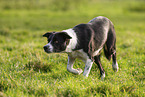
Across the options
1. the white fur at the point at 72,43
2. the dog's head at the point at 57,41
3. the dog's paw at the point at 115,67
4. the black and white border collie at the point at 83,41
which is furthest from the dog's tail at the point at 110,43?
the dog's head at the point at 57,41

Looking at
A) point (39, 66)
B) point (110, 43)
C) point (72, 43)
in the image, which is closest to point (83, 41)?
point (72, 43)

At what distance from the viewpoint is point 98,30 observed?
5.05 metres

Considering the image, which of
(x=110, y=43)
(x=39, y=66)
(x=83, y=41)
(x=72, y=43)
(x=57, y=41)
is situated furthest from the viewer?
(x=110, y=43)

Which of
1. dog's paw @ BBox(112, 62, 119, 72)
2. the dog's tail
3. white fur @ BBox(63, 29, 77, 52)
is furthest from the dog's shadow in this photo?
dog's paw @ BBox(112, 62, 119, 72)

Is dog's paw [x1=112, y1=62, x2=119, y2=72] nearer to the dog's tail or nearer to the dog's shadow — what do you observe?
the dog's tail

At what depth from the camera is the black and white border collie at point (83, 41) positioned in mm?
4277

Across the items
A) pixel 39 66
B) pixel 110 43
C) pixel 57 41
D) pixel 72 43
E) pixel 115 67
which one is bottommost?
pixel 115 67

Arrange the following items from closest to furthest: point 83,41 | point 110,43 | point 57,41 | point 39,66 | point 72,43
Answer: point 57,41
point 72,43
point 83,41
point 39,66
point 110,43

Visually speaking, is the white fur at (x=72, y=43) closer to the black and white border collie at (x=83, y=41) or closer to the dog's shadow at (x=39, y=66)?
the black and white border collie at (x=83, y=41)

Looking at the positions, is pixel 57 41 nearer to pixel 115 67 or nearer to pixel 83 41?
pixel 83 41

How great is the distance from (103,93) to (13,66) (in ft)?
9.24

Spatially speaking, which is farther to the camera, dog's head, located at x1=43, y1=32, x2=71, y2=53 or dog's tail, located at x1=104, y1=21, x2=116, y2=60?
dog's tail, located at x1=104, y1=21, x2=116, y2=60

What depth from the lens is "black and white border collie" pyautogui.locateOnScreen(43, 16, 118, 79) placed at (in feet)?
14.0

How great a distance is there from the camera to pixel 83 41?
180 inches
